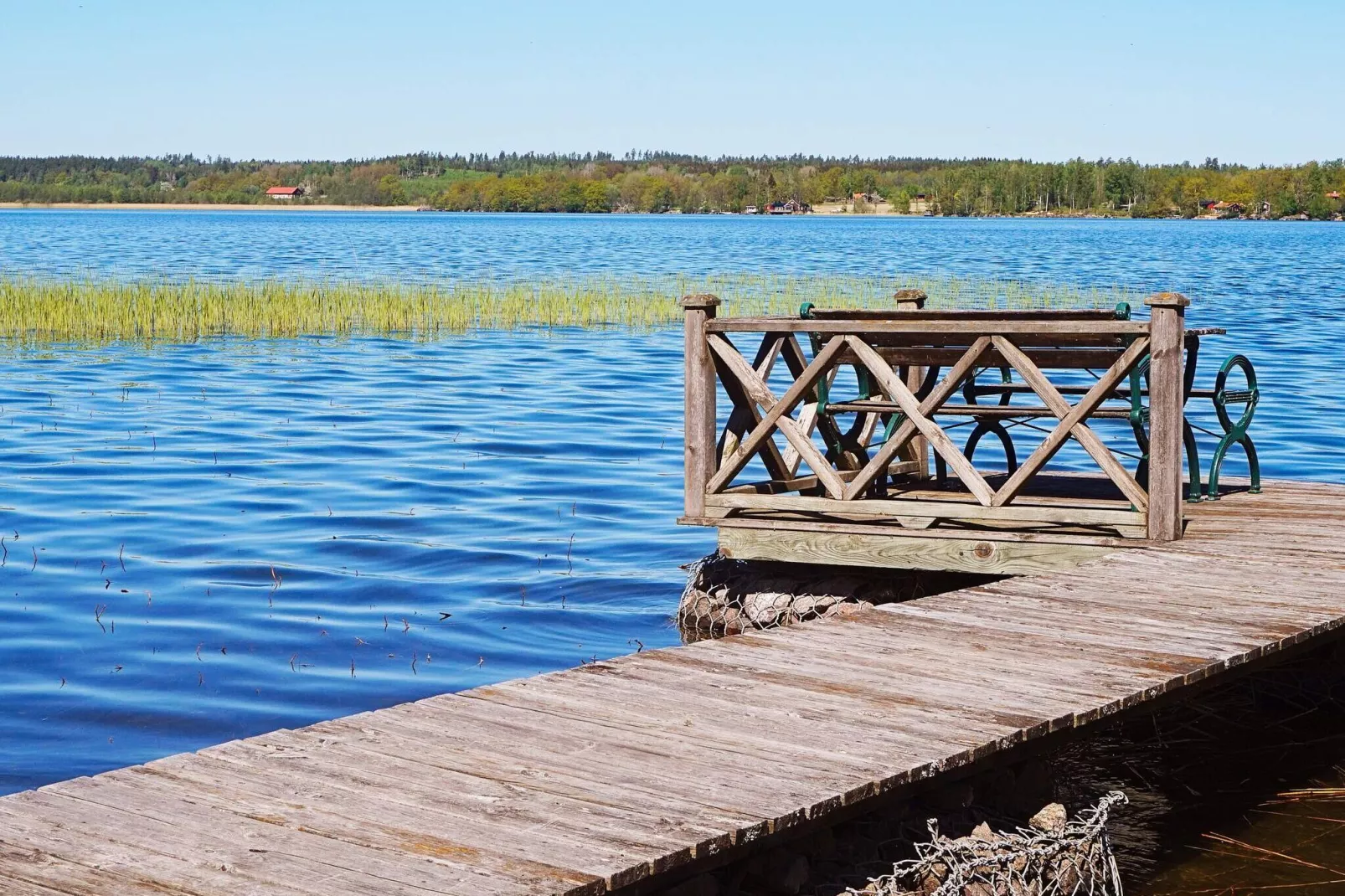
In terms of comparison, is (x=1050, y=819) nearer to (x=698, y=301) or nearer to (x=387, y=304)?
(x=698, y=301)

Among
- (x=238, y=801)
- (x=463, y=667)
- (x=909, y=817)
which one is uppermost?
(x=238, y=801)

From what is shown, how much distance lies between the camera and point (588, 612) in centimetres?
1005

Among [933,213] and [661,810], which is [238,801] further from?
[933,213]

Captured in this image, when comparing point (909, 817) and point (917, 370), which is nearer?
point (909, 817)

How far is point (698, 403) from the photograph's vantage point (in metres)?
8.16

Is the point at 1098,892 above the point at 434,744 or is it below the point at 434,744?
below

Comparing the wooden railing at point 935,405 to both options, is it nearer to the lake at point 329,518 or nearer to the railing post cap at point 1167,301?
the railing post cap at point 1167,301

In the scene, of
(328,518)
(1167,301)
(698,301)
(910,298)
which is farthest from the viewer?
(328,518)

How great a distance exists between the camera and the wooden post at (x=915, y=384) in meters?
9.78

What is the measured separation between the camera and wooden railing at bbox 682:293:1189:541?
24.8 ft

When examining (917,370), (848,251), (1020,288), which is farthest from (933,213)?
(917,370)

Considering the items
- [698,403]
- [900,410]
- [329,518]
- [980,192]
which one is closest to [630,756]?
[698,403]

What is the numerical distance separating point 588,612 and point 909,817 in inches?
209

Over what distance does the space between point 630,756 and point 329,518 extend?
837 cm
